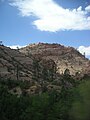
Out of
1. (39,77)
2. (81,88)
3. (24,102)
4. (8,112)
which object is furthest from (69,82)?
(81,88)

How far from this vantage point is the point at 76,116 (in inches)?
1330

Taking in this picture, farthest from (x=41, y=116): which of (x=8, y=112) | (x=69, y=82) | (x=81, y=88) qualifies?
(x=69, y=82)

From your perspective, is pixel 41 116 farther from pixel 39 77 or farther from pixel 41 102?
pixel 39 77

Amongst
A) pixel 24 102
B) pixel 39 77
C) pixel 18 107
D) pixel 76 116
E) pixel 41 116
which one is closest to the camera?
pixel 76 116

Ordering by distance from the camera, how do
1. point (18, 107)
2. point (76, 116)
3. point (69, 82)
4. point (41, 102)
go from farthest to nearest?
point (69, 82) < point (18, 107) < point (41, 102) < point (76, 116)

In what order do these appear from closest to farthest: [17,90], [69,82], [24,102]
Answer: [24,102]
[17,90]
[69,82]

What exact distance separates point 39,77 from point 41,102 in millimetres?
94204

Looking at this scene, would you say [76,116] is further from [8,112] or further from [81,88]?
[8,112]

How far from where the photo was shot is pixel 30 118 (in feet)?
218

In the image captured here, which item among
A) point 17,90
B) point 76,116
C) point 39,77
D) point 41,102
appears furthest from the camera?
point 39,77

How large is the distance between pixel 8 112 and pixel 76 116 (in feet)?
118

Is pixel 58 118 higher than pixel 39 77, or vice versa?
pixel 39 77

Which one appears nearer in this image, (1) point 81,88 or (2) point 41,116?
(1) point 81,88

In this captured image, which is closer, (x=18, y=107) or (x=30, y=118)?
(x=30, y=118)
